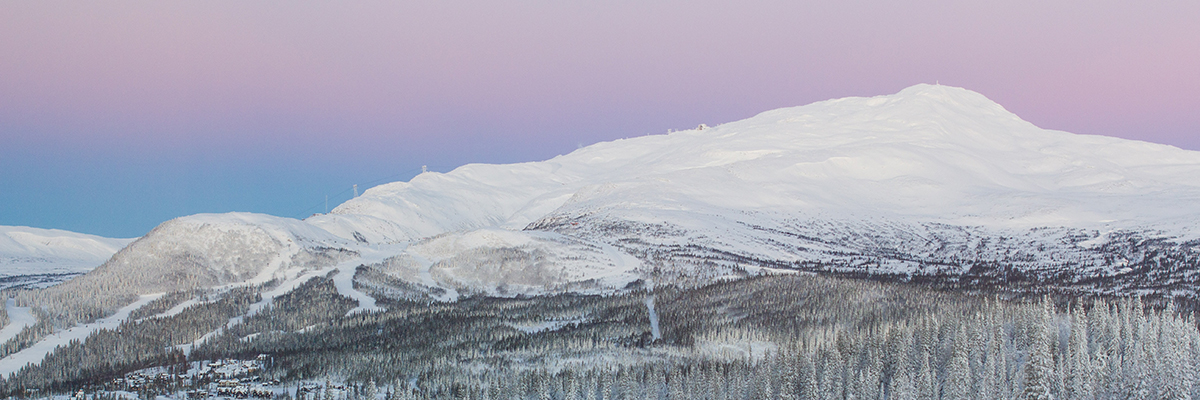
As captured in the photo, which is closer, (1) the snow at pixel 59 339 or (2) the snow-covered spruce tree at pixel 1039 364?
(2) the snow-covered spruce tree at pixel 1039 364

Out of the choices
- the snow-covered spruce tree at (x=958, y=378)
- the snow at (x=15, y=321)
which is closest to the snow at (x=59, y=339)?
the snow at (x=15, y=321)

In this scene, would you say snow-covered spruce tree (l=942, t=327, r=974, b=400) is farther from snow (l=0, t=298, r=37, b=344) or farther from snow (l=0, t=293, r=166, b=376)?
snow (l=0, t=298, r=37, b=344)

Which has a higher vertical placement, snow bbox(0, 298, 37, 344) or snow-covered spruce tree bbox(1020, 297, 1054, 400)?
snow bbox(0, 298, 37, 344)

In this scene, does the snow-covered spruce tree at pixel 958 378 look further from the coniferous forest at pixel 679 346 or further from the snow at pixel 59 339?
the snow at pixel 59 339

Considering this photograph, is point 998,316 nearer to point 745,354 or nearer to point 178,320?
point 745,354

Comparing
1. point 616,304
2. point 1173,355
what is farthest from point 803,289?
point 1173,355

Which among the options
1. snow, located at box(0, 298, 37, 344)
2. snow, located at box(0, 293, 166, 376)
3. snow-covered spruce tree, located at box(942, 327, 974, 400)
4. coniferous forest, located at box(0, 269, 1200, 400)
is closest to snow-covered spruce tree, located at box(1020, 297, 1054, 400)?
coniferous forest, located at box(0, 269, 1200, 400)

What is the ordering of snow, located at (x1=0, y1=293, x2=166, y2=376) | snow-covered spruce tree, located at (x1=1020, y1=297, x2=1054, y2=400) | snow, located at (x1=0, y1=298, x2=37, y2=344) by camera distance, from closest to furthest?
snow-covered spruce tree, located at (x1=1020, y1=297, x2=1054, y2=400) < snow, located at (x1=0, y1=293, x2=166, y2=376) < snow, located at (x1=0, y1=298, x2=37, y2=344)
